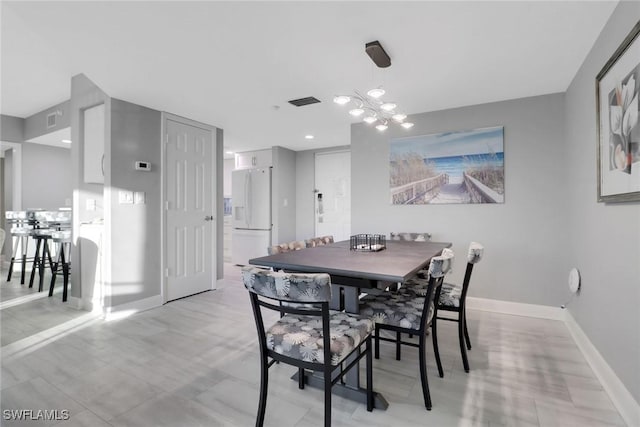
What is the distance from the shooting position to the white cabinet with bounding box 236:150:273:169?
576 cm

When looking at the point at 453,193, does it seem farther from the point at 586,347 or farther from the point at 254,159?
the point at 254,159

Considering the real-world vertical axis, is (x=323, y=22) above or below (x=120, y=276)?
above

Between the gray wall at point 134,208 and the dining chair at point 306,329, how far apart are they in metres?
2.46

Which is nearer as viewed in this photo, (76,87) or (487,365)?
(487,365)

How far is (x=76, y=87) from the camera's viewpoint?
3396 millimetres

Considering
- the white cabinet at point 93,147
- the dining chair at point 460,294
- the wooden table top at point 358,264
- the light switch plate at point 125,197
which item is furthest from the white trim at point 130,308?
the dining chair at point 460,294

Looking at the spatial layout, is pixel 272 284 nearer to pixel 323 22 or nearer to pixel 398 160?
pixel 323 22

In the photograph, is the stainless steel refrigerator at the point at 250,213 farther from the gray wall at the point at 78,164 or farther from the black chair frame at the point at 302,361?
the black chair frame at the point at 302,361

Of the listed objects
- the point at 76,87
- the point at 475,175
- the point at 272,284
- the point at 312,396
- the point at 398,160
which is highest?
the point at 76,87

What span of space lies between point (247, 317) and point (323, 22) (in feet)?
8.89

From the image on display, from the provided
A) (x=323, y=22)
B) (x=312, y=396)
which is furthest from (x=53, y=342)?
(x=323, y=22)

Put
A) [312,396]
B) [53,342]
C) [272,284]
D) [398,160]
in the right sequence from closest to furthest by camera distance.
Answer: [272,284] < [312,396] < [53,342] < [398,160]

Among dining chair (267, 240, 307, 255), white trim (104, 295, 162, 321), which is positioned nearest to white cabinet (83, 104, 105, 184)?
white trim (104, 295, 162, 321)

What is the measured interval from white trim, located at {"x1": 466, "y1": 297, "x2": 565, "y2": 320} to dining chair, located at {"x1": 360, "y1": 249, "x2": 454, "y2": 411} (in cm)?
170
